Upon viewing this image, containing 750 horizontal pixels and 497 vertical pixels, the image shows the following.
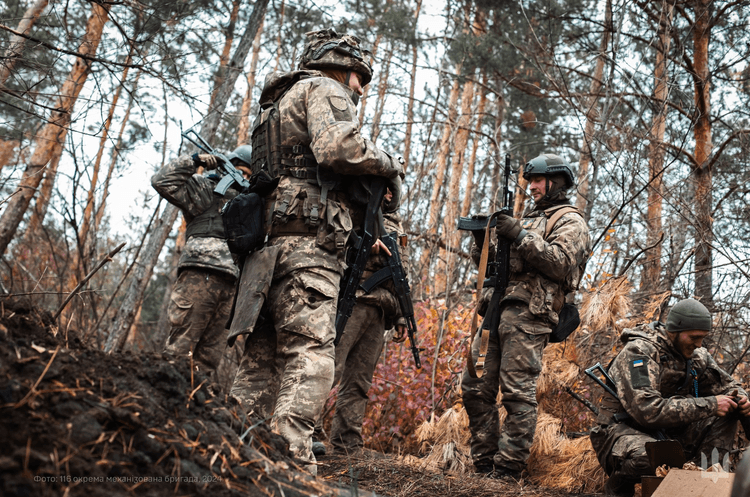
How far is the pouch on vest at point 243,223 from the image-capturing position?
11.4 ft

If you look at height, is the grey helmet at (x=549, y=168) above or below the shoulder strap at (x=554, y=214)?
above

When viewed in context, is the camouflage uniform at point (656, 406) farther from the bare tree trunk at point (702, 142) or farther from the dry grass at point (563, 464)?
the bare tree trunk at point (702, 142)

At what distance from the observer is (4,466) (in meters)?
1.48

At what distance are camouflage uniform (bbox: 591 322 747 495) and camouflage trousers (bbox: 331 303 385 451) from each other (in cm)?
175

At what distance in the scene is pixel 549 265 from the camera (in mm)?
4613

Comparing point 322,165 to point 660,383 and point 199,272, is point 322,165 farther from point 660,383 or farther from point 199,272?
point 660,383

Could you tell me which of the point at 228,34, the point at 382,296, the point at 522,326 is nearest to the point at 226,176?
the point at 382,296

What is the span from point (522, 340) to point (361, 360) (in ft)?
4.05

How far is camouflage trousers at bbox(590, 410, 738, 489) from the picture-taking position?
4.49 m

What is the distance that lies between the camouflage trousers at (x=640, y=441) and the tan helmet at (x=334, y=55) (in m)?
3.09

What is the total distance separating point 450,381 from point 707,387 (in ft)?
8.00

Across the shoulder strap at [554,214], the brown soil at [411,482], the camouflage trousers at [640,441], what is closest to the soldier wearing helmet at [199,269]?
the brown soil at [411,482]

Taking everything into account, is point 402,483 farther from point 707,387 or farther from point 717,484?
point 707,387

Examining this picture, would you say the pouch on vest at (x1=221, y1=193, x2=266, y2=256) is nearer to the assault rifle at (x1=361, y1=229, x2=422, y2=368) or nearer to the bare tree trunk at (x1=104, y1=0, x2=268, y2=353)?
the assault rifle at (x1=361, y1=229, x2=422, y2=368)
